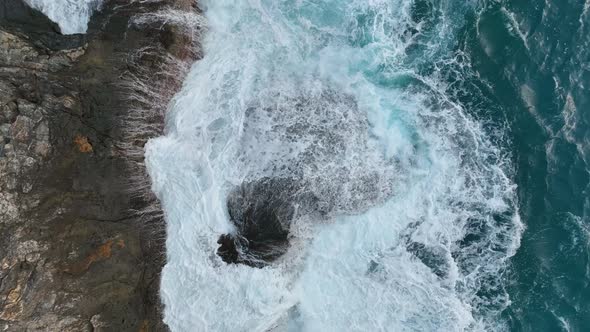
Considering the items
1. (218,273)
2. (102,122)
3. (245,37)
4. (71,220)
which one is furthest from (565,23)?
(71,220)

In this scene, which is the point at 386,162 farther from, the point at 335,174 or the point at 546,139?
the point at 546,139

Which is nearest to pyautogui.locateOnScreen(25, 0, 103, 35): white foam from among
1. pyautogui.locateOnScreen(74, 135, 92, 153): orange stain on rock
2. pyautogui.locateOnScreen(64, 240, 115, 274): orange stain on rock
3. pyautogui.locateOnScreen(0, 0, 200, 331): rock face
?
pyautogui.locateOnScreen(0, 0, 200, 331): rock face

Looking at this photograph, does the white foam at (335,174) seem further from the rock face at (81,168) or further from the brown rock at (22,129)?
the brown rock at (22,129)

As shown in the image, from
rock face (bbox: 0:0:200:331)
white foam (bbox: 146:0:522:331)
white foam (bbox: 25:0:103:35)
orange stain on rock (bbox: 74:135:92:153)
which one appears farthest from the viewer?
white foam (bbox: 146:0:522:331)

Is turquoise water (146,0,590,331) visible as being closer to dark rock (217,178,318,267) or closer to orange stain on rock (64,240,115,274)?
dark rock (217,178,318,267)

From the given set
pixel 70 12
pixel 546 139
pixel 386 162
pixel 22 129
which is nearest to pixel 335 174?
pixel 386 162

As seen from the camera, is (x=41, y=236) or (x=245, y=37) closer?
(x=41, y=236)

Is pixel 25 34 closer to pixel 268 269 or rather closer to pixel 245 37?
pixel 245 37
